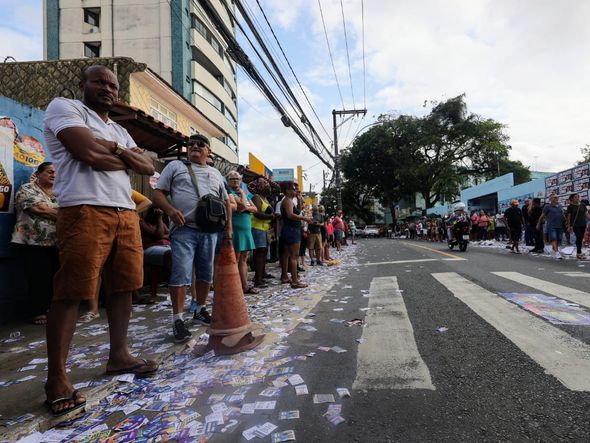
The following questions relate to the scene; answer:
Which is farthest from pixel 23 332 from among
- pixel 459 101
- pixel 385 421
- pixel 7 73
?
pixel 459 101

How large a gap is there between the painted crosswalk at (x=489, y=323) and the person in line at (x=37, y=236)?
3.50 meters

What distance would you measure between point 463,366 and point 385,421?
37.2 inches

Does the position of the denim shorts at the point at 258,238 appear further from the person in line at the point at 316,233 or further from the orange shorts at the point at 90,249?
the orange shorts at the point at 90,249

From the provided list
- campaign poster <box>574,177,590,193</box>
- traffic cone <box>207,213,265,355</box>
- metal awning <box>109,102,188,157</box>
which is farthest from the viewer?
campaign poster <box>574,177,590,193</box>

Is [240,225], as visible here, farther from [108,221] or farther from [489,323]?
[489,323]

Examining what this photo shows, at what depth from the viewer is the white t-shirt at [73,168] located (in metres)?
2.21

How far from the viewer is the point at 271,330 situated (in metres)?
3.71

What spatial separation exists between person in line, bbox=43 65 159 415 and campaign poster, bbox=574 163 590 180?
18765 mm

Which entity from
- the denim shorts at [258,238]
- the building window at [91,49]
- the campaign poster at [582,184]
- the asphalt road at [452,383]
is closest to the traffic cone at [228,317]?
the asphalt road at [452,383]

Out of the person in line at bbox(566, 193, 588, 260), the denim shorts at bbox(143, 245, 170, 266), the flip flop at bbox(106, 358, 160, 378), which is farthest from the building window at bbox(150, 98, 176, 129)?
the person in line at bbox(566, 193, 588, 260)

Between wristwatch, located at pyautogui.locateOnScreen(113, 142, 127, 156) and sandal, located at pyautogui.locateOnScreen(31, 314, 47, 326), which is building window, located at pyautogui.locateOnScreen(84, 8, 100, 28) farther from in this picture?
wristwatch, located at pyautogui.locateOnScreen(113, 142, 127, 156)

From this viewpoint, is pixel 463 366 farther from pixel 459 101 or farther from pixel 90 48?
pixel 459 101

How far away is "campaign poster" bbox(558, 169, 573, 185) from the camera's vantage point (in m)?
17.2

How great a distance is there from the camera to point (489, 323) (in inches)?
141
